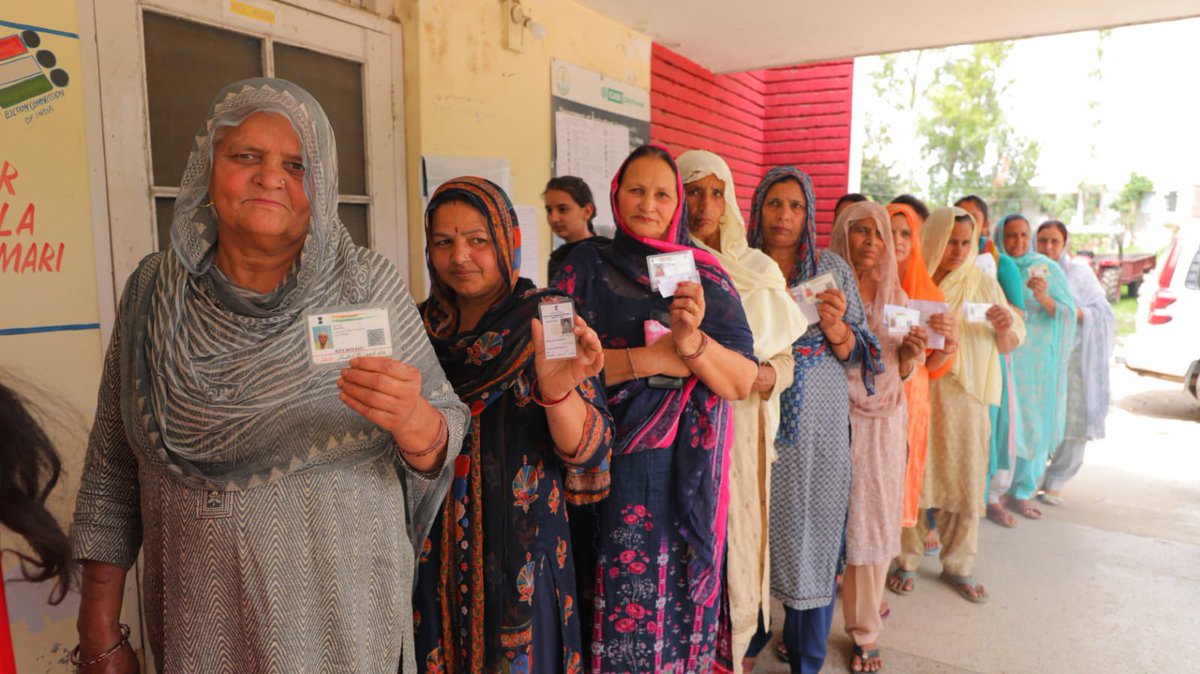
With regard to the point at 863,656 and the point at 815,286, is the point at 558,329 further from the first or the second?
the point at 863,656

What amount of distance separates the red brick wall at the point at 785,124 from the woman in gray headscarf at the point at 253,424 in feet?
18.6

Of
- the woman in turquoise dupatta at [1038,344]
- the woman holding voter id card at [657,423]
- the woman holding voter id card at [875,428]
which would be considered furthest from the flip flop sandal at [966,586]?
the woman holding voter id card at [657,423]

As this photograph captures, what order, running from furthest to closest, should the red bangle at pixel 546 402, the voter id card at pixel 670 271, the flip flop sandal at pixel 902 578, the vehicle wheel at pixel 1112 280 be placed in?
1. the vehicle wheel at pixel 1112 280
2. the flip flop sandal at pixel 902 578
3. the voter id card at pixel 670 271
4. the red bangle at pixel 546 402

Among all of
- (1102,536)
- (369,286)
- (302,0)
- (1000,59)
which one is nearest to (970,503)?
(1102,536)

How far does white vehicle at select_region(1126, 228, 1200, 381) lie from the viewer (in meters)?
7.61

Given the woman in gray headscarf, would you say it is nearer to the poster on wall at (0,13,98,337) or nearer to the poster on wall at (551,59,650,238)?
the poster on wall at (0,13,98,337)

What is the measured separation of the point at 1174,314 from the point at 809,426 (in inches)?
300

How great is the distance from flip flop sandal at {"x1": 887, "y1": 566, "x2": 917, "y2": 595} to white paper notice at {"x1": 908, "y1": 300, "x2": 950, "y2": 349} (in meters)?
1.48

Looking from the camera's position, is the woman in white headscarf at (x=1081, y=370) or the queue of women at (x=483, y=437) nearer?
the queue of women at (x=483, y=437)

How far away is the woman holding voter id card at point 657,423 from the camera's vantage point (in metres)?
2.03

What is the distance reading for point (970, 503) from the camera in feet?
12.4

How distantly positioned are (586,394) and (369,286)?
0.62 m

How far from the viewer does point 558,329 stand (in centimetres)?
146

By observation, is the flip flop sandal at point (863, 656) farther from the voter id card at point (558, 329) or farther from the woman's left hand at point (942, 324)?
the voter id card at point (558, 329)
